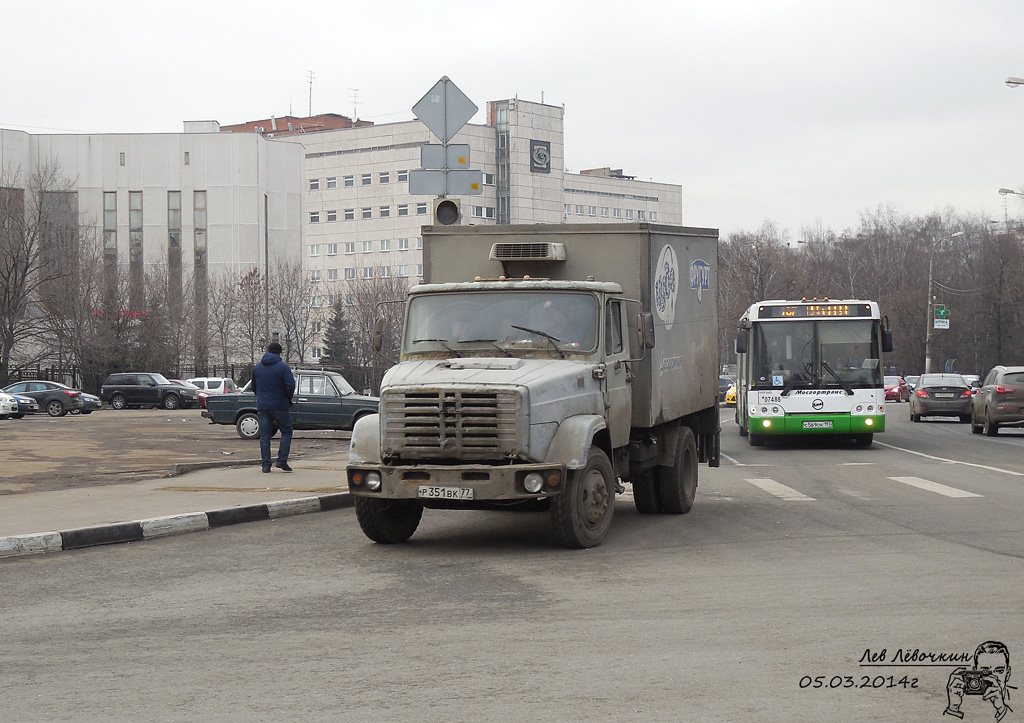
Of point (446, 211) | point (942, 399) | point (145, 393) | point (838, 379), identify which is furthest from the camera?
point (145, 393)

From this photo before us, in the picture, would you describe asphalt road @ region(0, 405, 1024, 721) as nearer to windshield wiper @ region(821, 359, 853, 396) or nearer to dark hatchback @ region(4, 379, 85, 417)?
windshield wiper @ region(821, 359, 853, 396)

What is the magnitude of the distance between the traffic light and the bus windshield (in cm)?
1242

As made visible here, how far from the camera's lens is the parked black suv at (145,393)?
57.9m

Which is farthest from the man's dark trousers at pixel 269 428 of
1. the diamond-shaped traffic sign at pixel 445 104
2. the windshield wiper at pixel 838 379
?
the windshield wiper at pixel 838 379

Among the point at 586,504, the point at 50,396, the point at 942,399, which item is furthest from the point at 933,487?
the point at 50,396

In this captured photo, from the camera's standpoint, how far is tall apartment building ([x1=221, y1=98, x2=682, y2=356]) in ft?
407

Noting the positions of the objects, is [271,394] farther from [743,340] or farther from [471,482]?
[743,340]

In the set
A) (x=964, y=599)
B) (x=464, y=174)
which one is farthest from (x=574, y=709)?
(x=464, y=174)

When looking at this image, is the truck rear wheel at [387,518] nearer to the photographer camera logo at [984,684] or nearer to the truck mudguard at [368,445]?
the truck mudguard at [368,445]

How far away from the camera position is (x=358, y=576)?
9188 mm

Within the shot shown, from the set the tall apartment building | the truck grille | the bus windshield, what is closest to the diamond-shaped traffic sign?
the truck grille

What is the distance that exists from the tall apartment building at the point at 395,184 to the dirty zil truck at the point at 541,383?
4259 inches

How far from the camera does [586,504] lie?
34.3 feet

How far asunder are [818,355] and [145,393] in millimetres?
40818
